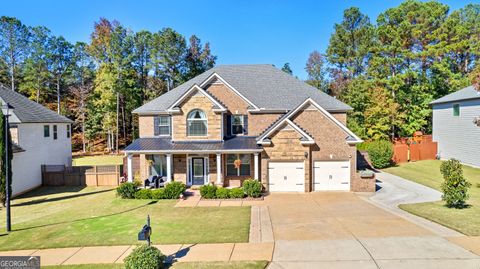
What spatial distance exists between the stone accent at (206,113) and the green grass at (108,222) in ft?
17.9

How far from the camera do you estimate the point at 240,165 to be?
2155 centimetres

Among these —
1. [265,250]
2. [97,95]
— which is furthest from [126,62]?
Answer: [265,250]

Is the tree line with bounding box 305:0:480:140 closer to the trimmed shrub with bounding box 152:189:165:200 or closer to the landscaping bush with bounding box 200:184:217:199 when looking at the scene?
the landscaping bush with bounding box 200:184:217:199

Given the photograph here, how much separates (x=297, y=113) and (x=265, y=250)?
1176 centimetres

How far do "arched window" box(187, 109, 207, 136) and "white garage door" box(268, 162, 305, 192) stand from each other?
5572 millimetres

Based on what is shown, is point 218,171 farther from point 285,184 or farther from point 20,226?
point 20,226

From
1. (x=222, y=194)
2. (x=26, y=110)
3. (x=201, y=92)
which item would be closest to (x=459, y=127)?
(x=222, y=194)

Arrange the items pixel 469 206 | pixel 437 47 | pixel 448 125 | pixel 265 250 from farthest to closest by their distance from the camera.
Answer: pixel 437 47, pixel 448 125, pixel 469 206, pixel 265 250

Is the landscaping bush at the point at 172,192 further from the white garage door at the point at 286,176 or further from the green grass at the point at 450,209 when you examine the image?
the green grass at the point at 450,209

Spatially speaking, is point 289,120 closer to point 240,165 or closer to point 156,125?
point 240,165

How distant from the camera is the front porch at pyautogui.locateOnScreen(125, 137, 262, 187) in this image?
822 inches

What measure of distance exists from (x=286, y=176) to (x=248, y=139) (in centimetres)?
425

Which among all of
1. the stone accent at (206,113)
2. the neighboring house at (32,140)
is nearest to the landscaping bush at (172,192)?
the stone accent at (206,113)

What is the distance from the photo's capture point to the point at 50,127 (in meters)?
26.0
